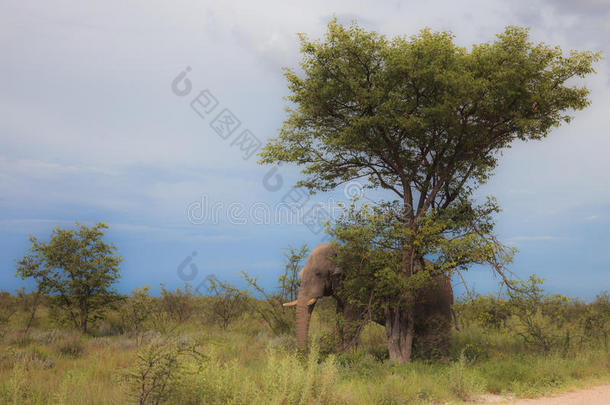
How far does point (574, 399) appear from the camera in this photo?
10.5 meters

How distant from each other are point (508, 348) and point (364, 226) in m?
8.54

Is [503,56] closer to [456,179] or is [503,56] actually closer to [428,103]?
[428,103]

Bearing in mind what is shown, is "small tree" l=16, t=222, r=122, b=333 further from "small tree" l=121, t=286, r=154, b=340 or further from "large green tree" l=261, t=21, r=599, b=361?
"large green tree" l=261, t=21, r=599, b=361

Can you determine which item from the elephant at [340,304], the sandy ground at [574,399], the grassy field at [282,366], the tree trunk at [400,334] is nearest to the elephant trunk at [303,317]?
the elephant at [340,304]

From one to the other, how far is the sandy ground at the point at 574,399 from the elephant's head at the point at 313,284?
5896 mm

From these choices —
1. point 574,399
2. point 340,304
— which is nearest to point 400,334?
point 340,304

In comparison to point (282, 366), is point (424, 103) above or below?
above

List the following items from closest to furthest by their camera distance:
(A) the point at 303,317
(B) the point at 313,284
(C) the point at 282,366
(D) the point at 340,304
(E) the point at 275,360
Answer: (C) the point at 282,366
(E) the point at 275,360
(A) the point at 303,317
(B) the point at 313,284
(D) the point at 340,304

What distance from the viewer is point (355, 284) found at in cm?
1365

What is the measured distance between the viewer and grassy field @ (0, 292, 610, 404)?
23.6ft

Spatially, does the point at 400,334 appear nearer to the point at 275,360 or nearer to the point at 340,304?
the point at 340,304

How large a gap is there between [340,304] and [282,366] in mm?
7928

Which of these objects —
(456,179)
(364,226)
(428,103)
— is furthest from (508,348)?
(428,103)

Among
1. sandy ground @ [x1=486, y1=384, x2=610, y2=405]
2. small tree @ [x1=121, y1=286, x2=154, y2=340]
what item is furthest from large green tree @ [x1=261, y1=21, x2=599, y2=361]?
small tree @ [x1=121, y1=286, x2=154, y2=340]
